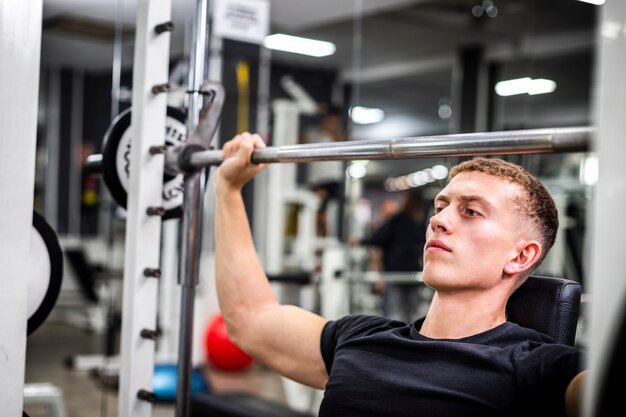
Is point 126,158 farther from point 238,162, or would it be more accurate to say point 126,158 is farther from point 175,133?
point 238,162

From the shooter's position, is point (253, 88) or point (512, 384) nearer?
point (512, 384)

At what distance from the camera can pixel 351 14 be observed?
652 centimetres

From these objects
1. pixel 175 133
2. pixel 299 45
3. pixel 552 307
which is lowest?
pixel 552 307

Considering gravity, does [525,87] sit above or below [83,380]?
above

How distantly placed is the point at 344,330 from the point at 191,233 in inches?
15.5

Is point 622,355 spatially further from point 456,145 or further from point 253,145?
point 253,145

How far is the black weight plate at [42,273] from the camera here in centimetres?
154

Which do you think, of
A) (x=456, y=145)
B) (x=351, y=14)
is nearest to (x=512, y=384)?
(x=456, y=145)

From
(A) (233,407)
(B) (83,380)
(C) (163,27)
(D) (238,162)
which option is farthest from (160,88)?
(B) (83,380)

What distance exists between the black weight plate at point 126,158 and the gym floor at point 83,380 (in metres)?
1.98

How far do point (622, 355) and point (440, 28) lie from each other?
6.54m

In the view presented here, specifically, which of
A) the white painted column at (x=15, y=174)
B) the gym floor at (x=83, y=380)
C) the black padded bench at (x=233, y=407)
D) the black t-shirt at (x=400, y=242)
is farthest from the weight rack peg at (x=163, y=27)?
the black t-shirt at (x=400, y=242)

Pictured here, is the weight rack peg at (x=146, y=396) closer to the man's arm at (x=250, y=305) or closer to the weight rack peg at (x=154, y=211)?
the man's arm at (x=250, y=305)

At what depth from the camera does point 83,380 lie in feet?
16.4
